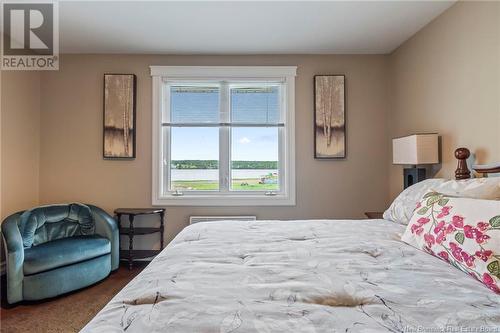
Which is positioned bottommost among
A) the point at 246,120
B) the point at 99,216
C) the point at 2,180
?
the point at 99,216

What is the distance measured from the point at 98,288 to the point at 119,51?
102 inches

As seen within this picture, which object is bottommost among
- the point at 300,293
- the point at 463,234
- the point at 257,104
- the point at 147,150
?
the point at 300,293

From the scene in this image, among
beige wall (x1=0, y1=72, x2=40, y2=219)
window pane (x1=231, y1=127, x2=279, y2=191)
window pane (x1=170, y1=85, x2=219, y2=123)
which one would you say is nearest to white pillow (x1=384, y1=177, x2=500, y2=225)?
window pane (x1=231, y1=127, x2=279, y2=191)

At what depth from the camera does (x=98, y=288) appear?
282 centimetres

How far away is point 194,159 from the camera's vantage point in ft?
11.9

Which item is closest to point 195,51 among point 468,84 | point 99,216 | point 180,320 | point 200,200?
point 200,200

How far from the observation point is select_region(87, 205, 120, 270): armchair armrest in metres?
3.10

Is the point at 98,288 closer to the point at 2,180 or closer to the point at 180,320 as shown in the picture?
the point at 2,180

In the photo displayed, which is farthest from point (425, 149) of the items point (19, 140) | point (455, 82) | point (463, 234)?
point (19, 140)

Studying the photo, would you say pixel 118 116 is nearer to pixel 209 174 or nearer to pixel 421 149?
pixel 209 174

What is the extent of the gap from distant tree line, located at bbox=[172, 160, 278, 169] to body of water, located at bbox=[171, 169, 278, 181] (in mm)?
37

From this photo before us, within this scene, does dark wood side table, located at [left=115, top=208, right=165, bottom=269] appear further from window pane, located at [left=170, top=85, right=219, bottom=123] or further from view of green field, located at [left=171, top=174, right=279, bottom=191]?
window pane, located at [left=170, top=85, right=219, bottom=123]

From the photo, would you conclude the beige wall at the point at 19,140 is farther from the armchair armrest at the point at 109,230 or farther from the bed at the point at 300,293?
the bed at the point at 300,293

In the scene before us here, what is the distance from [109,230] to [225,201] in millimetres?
1289
